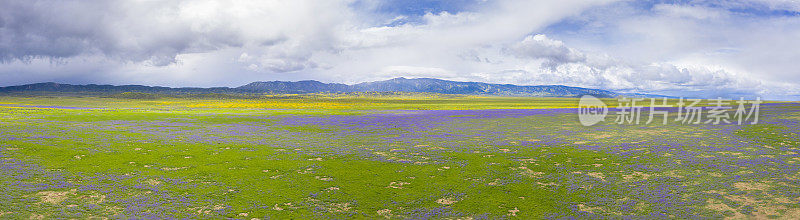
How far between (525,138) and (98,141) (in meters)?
32.1

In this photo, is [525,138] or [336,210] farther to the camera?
[525,138]

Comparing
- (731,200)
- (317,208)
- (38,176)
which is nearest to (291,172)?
(317,208)

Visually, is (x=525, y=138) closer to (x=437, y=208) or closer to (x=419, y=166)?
(x=419, y=166)

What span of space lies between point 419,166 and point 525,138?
1529cm

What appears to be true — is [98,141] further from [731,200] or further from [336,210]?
[731,200]

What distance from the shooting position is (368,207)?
1320 cm

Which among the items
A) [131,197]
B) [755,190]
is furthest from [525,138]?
[131,197]

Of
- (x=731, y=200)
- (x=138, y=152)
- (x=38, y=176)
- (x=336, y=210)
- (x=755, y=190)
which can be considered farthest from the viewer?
(x=138, y=152)

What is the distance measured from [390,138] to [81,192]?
2131 centimetres

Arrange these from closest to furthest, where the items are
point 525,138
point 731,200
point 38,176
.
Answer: point 731,200
point 38,176
point 525,138

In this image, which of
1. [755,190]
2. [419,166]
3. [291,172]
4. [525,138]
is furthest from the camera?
[525,138]

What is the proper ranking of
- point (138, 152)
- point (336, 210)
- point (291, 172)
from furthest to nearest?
point (138, 152), point (291, 172), point (336, 210)

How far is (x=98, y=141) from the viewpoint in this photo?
29.1 metres

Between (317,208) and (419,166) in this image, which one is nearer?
(317,208)
